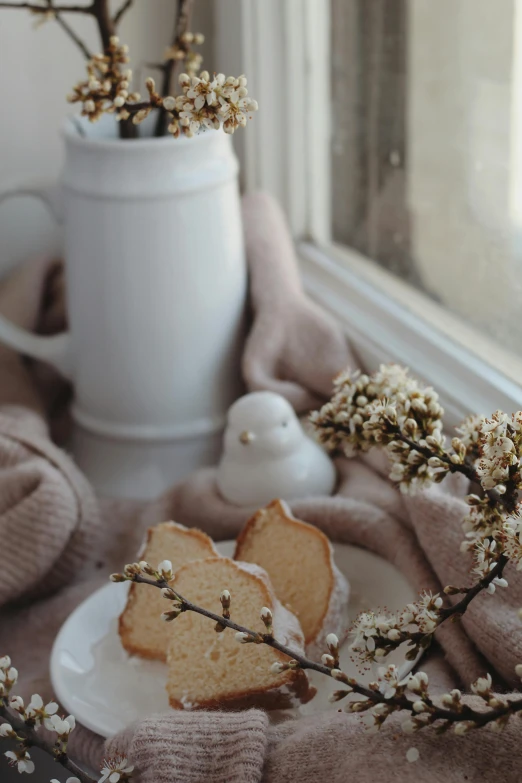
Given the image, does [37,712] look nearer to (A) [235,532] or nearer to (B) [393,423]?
(B) [393,423]

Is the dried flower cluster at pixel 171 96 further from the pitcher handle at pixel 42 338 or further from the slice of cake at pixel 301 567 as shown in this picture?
the slice of cake at pixel 301 567

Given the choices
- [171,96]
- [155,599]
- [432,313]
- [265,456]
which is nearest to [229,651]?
[155,599]

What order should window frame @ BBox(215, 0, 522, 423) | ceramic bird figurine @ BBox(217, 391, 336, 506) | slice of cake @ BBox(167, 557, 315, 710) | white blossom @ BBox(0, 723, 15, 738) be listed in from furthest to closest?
1. window frame @ BBox(215, 0, 522, 423)
2. ceramic bird figurine @ BBox(217, 391, 336, 506)
3. slice of cake @ BBox(167, 557, 315, 710)
4. white blossom @ BBox(0, 723, 15, 738)

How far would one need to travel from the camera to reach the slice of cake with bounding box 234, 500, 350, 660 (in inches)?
21.8

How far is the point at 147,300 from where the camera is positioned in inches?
28.7

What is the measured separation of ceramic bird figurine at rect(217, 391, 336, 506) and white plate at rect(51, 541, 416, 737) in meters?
0.05

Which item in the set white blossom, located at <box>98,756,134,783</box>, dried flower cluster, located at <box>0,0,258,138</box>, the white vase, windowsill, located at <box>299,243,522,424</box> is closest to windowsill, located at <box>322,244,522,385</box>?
windowsill, located at <box>299,243,522,424</box>

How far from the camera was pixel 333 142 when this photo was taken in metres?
0.96

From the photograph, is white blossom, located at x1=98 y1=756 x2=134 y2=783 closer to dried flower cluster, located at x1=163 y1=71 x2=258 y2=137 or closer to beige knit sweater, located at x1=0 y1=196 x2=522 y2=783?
beige knit sweater, located at x1=0 y1=196 x2=522 y2=783

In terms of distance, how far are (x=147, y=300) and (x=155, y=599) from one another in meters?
0.24

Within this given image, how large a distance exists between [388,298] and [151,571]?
1.72 feet

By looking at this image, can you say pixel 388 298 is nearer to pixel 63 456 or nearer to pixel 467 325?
pixel 467 325

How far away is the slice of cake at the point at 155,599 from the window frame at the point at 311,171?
25 cm

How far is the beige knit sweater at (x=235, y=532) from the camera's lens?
0.42 metres
